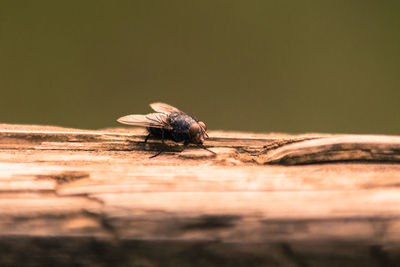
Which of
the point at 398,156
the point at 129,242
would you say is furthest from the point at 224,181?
the point at 398,156

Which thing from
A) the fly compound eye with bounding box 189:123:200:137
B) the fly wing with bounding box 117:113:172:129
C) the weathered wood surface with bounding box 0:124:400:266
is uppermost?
the fly wing with bounding box 117:113:172:129

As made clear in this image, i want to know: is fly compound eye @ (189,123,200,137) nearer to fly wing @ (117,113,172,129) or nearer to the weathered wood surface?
fly wing @ (117,113,172,129)

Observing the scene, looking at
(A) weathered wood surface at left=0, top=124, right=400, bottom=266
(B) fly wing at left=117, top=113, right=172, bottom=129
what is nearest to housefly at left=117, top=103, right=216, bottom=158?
(B) fly wing at left=117, top=113, right=172, bottom=129

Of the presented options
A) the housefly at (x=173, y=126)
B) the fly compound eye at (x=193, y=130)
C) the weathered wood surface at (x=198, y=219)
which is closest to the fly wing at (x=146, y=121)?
the housefly at (x=173, y=126)

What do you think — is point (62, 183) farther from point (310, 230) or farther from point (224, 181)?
point (310, 230)

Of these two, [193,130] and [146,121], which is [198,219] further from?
[146,121]

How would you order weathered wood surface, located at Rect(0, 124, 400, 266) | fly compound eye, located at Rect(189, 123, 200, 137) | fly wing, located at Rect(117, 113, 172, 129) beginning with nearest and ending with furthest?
weathered wood surface, located at Rect(0, 124, 400, 266) < fly compound eye, located at Rect(189, 123, 200, 137) < fly wing, located at Rect(117, 113, 172, 129)

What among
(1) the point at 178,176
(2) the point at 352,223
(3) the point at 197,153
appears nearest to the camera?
(2) the point at 352,223

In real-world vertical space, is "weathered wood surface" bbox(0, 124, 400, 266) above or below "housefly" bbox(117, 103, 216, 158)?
below

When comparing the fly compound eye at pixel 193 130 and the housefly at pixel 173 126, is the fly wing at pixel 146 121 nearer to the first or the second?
the housefly at pixel 173 126
